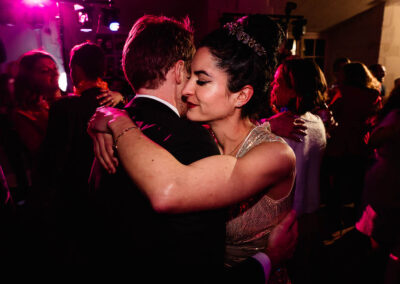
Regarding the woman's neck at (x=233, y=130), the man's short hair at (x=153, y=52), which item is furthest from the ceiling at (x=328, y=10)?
the man's short hair at (x=153, y=52)

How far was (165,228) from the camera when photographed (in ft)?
3.14

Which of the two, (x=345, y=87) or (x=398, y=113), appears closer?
(x=398, y=113)

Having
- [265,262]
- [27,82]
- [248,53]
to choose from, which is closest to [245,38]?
[248,53]

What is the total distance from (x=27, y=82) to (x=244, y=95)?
2.53m

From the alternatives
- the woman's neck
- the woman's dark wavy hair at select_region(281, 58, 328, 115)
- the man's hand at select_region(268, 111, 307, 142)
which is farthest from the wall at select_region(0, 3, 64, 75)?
the woman's neck

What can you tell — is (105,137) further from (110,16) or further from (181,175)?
(110,16)

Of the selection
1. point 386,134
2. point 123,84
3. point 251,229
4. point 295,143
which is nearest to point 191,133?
point 251,229

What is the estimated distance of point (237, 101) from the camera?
136 centimetres

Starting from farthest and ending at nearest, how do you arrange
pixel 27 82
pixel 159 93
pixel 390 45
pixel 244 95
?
pixel 390 45 → pixel 27 82 → pixel 244 95 → pixel 159 93

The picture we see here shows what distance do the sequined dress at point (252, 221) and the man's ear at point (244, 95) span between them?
154 millimetres

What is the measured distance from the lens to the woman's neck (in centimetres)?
147

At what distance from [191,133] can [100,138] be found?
0.38m

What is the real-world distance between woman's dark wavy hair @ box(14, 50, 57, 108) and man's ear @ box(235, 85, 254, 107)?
245cm

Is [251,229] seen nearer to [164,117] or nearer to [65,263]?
[164,117]
